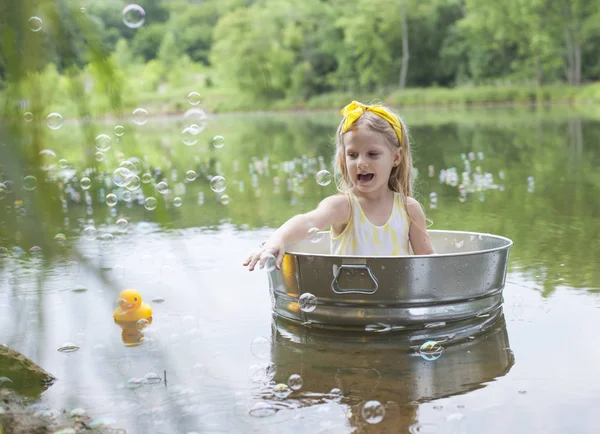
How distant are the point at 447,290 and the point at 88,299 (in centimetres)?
249

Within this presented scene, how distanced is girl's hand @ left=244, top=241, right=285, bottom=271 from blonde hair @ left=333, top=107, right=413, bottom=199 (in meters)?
0.78

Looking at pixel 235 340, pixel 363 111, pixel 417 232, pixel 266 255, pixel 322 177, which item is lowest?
pixel 235 340

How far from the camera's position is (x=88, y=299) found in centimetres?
97

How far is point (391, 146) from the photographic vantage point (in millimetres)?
3752

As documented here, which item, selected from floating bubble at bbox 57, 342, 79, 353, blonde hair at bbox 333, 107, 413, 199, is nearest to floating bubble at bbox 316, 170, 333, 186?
blonde hair at bbox 333, 107, 413, 199

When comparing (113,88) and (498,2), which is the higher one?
(498,2)

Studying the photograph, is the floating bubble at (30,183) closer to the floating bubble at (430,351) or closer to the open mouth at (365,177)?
the floating bubble at (430,351)

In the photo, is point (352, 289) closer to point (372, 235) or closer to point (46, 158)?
point (372, 235)

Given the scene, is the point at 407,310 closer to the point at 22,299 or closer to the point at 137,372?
the point at 137,372

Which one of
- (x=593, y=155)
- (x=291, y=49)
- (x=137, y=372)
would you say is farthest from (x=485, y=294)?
(x=291, y=49)

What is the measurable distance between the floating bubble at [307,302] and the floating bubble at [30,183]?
2.58 meters

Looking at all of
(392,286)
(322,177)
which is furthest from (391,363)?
(322,177)

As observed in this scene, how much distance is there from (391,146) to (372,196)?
26 centimetres

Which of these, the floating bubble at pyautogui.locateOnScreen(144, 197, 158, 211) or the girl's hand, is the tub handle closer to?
the girl's hand
